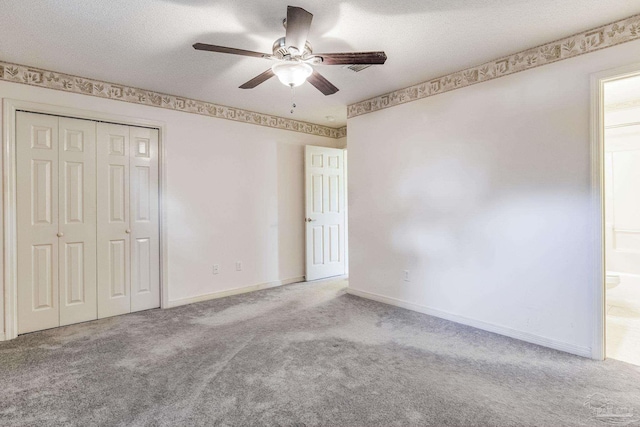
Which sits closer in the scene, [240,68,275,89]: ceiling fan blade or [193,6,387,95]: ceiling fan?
[193,6,387,95]: ceiling fan

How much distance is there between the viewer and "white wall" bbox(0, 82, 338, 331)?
3.91 m

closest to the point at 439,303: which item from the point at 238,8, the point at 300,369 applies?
the point at 300,369

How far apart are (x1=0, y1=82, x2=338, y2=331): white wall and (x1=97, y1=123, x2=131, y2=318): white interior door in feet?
1.16

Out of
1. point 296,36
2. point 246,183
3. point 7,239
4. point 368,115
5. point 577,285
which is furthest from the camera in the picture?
point 246,183

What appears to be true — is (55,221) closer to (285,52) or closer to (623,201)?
(285,52)

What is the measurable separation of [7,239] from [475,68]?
4628mm

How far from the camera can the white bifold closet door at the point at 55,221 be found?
3.06 metres

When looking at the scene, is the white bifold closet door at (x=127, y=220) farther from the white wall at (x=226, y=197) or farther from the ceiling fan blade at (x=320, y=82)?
the ceiling fan blade at (x=320, y=82)

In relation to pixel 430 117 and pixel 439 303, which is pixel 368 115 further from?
pixel 439 303

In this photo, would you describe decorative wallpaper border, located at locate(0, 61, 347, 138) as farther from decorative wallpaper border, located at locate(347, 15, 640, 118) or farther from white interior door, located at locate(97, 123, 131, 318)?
decorative wallpaper border, located at locate(347, 15, 640, 118)

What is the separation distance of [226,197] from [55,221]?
1803 mm

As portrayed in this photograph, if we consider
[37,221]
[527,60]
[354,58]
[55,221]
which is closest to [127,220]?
[55,221]

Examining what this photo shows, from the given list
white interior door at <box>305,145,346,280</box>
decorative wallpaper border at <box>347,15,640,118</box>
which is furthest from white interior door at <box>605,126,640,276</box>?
white interior door at <box>305,145,346,280</box>

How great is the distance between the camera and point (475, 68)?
3135 millimetres
